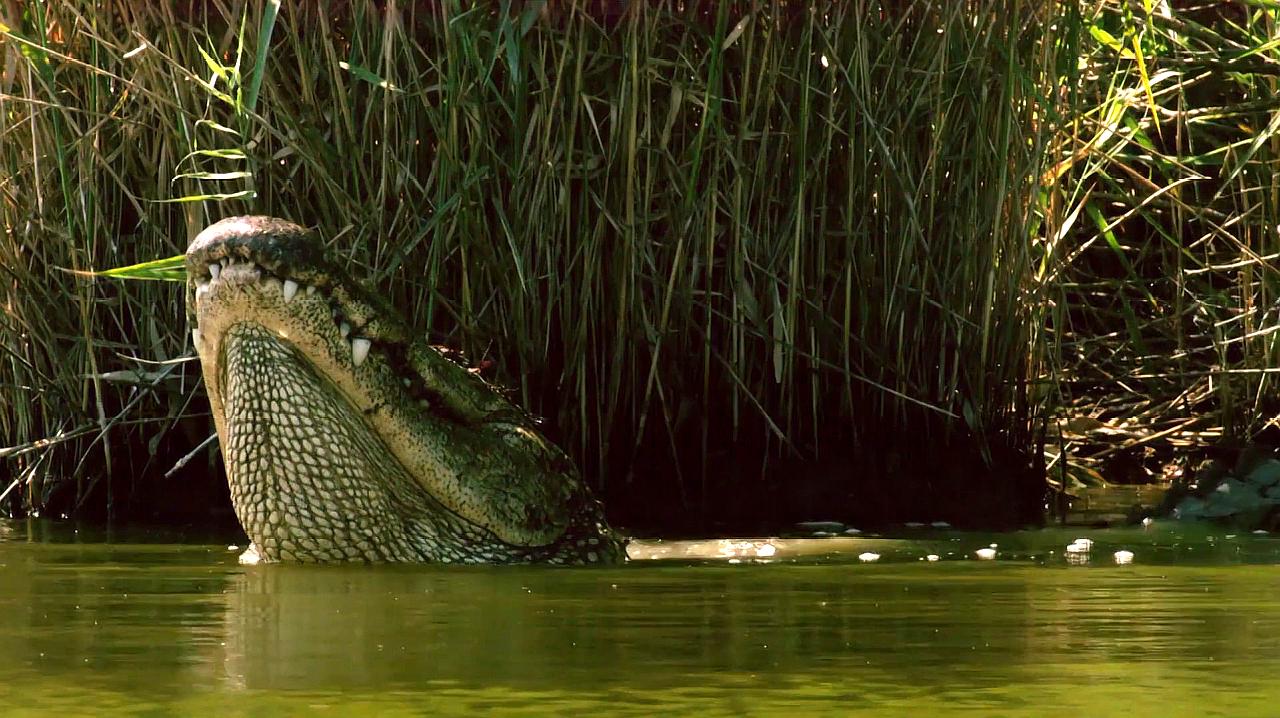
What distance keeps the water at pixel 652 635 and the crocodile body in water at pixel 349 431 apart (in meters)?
0.19

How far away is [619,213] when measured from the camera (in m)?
6.41

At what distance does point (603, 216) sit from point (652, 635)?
9.67 feet

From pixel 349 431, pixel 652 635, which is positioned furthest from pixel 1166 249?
pixel 652 635

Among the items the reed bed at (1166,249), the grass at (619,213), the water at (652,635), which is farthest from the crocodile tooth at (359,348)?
the reed bed at (1166,249)

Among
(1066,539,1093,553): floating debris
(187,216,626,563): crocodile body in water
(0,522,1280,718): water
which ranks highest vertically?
(187,216,626,563): crocodile body in water

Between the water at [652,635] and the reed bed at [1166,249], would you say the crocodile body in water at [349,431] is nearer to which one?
the water at [652,635]

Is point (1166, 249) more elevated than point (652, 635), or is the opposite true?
point (1166, 249)

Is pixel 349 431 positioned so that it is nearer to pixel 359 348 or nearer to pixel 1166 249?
pixel 359 348

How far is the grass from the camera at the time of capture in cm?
635

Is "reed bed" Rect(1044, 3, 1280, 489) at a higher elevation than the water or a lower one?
higher

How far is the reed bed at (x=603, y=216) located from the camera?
20.8 ft

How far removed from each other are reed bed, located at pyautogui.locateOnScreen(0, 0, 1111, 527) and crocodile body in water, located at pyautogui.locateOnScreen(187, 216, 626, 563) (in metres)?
0.96

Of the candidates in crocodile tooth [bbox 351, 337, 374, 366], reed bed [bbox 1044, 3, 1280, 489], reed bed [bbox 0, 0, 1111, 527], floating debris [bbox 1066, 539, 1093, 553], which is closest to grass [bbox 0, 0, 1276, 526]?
Answer: reed bed [bbox 0, 0, 1111, 527]

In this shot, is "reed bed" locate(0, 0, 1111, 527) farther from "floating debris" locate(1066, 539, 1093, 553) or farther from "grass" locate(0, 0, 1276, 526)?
"floating debris" locate(1066, 539, 1093, 553)
